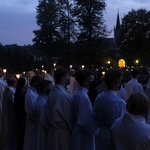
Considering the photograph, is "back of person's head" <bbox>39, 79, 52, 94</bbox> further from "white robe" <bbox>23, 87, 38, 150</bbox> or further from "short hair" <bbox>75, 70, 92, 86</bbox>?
"short hair" <bbox>75, 70, 92, 86</bbox>

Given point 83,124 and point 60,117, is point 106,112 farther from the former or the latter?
point 60,117

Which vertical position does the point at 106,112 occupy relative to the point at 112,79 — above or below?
below

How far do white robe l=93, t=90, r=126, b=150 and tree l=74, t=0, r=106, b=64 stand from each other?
153 feet

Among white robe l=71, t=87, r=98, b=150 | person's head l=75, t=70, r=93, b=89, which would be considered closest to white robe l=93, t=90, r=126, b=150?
white robe l=71, t=87, r=98, b=150

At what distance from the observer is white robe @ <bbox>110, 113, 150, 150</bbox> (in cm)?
401

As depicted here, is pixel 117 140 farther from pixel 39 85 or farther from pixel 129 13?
pixel 129 13

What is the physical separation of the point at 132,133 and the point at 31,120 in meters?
4.28

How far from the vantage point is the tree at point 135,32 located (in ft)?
249

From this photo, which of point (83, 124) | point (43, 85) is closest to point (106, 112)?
point (83, 124)

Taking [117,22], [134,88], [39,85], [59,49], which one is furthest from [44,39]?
[117,22]

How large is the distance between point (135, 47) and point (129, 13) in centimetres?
719

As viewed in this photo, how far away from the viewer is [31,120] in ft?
26.6

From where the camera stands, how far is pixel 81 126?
5926 mm

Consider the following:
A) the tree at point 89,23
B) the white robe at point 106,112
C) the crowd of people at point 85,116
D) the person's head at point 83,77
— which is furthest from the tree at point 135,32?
the white robe at point 106,112
